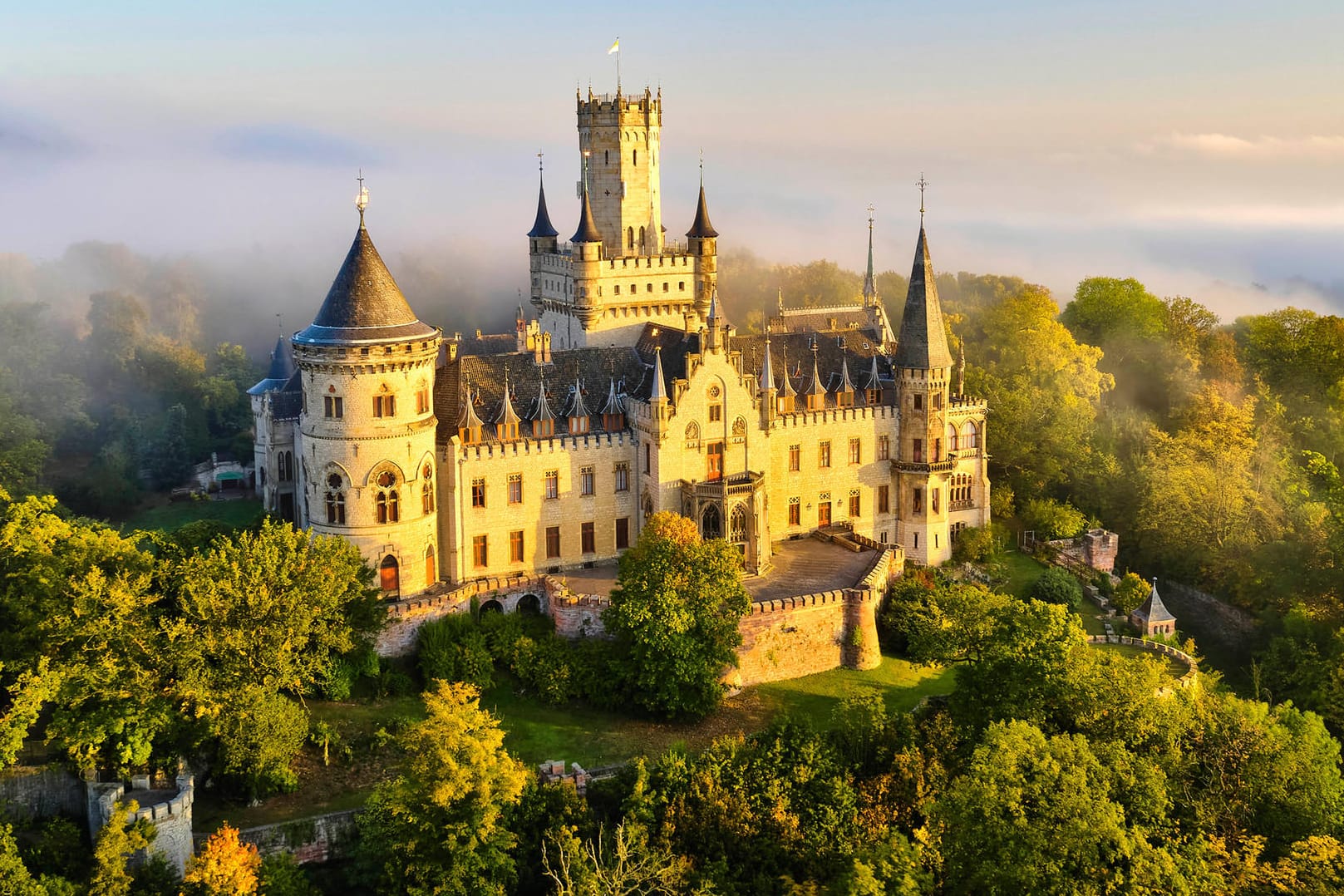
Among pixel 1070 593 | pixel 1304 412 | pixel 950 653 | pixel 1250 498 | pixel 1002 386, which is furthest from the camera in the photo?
pixel 1304 412

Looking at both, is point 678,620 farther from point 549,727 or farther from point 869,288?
point 869,288

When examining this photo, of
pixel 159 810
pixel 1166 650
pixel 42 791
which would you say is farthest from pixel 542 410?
pixel 1166 650

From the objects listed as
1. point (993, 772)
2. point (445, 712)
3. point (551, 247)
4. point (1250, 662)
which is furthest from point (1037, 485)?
point (445, 712)

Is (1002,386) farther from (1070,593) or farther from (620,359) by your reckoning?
(620,359)

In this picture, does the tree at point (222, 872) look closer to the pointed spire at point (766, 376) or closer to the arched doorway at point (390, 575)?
the arched doorway at point (390, 575)

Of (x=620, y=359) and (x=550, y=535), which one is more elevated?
(x=620, y=359)

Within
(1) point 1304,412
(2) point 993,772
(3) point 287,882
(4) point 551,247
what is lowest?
(3) point 287,882

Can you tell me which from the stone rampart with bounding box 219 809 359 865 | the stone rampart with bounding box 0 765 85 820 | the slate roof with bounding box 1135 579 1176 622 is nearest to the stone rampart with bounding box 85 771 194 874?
the stone rampart with bounding box 0 765 85 820
